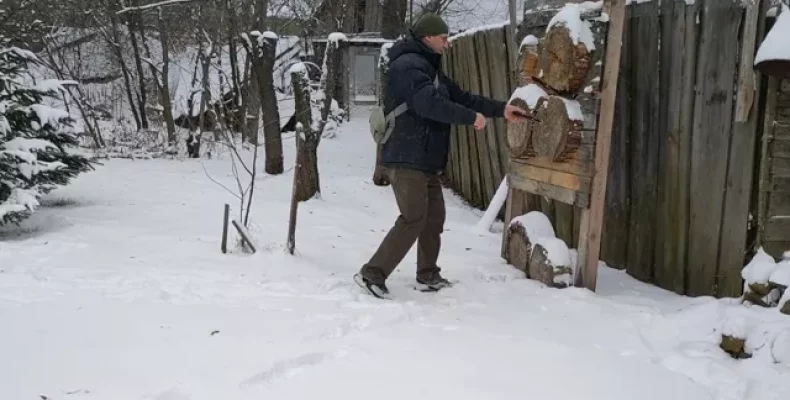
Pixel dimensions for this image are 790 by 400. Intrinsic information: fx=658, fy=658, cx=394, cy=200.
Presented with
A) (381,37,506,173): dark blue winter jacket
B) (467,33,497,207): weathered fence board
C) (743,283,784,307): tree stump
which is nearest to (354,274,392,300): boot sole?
(381,37,506,173): dark blue winter jacket

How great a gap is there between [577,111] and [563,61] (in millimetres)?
315

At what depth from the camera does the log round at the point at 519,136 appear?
4371mm

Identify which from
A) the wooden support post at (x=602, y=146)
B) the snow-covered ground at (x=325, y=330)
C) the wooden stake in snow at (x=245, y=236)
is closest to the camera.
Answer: the snow-covered ground at (x=325, y=330)

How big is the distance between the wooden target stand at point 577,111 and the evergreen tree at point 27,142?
4037mm

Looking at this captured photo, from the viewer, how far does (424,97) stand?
378 cm

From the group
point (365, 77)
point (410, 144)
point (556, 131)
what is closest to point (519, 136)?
point (556, 131)

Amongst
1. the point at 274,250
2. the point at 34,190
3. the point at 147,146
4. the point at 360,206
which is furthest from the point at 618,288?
the point at 147,146

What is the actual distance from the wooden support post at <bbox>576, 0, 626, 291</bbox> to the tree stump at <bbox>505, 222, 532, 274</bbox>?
0.55 m

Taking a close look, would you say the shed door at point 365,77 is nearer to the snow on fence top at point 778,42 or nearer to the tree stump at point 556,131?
the tree stump at point 556,131

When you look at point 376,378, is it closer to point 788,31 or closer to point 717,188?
point 717,188

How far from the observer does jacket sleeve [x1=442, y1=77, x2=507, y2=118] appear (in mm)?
4285

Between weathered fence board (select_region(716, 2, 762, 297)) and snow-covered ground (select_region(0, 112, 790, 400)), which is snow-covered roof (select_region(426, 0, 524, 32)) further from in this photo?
weathered fence board (select_region(716, 2, 762, 297))

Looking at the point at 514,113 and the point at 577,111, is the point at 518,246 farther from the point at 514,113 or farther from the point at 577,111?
the point at 577,111

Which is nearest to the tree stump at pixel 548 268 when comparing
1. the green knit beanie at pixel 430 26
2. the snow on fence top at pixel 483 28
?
the green knit beanie at pixel 430 26
